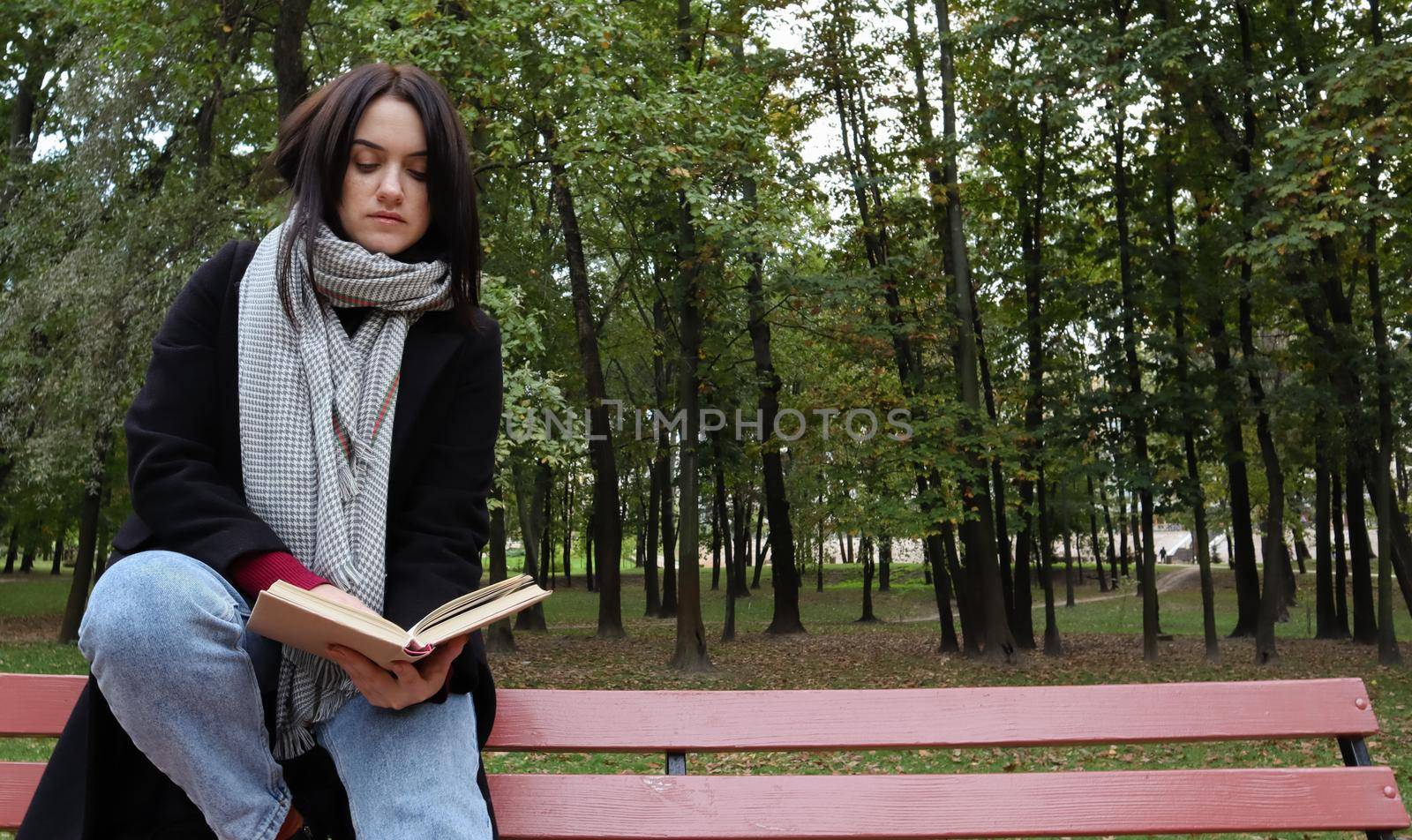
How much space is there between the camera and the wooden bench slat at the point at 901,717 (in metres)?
2.68

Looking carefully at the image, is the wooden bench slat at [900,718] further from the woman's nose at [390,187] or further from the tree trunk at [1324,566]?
the tree trunk at [1324,566]

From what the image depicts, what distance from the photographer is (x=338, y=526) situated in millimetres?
1991

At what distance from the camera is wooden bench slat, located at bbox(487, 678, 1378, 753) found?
268 centimetres

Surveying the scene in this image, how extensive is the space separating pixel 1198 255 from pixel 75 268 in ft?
48.9

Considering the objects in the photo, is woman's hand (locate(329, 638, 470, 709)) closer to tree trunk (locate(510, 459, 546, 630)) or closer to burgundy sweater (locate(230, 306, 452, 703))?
burgundy sweater (locate(230, 306, 452, 703))

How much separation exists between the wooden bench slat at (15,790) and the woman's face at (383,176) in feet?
4.65

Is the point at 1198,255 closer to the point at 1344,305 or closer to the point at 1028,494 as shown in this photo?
the point at 1344,305

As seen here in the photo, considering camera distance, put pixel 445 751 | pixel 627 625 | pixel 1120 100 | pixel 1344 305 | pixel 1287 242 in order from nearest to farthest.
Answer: pixel 445 751
pixel 1287 242
pixel 1120 100
pixel 1344 305
pixel 627 625

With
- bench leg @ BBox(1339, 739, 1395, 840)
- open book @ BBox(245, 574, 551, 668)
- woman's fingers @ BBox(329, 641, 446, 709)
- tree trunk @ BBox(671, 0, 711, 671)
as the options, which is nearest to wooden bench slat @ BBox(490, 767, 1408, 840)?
bench leg @ BBox(1339, 739, 1395, 840)

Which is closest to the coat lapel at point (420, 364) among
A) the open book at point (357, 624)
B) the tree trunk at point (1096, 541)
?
the open book at point (357, 624)

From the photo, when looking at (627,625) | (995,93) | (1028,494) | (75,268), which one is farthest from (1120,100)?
(627,625)

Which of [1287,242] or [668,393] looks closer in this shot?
[1287,242]

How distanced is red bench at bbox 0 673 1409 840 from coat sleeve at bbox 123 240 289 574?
2.99ft

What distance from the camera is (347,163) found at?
7.30 ft
